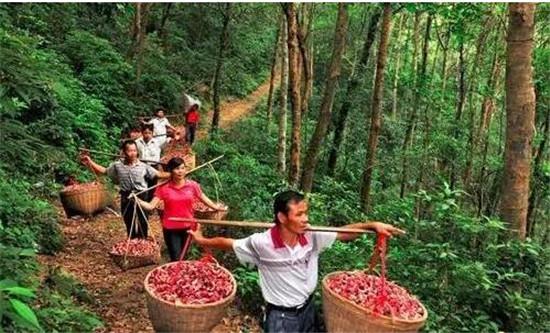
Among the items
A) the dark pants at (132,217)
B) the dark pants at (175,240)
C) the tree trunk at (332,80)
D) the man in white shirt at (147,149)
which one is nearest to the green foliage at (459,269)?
the dark pants at (175,240)

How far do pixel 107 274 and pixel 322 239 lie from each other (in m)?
4.43

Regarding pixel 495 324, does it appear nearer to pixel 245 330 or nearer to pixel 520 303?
pixel 520 303

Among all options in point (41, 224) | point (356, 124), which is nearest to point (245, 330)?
point (41, 224)

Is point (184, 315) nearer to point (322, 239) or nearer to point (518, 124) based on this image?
point (322, 239)

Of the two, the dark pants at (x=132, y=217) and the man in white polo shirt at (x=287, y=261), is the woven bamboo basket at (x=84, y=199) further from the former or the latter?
the man in white polo shirt at (x=287, y=261)

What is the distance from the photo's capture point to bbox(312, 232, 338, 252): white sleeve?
412 centimetres

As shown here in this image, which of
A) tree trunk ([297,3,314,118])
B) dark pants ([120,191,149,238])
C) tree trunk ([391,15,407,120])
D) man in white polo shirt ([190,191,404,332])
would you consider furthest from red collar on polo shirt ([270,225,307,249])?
tree trunk ([391,15,407,120])

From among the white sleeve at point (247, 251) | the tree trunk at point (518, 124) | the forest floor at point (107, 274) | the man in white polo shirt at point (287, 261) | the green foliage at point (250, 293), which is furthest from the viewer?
the green foliage at point (250, 293)

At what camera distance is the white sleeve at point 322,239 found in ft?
13.5

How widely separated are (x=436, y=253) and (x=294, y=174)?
6122 millimetres

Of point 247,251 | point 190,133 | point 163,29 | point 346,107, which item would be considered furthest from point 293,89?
point 163,29

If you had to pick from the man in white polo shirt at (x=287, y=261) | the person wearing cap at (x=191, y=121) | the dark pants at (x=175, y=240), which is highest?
the person wearing cap at (x=191, y=121)

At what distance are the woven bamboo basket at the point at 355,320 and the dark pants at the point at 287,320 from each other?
152mm

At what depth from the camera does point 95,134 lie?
1440cm
